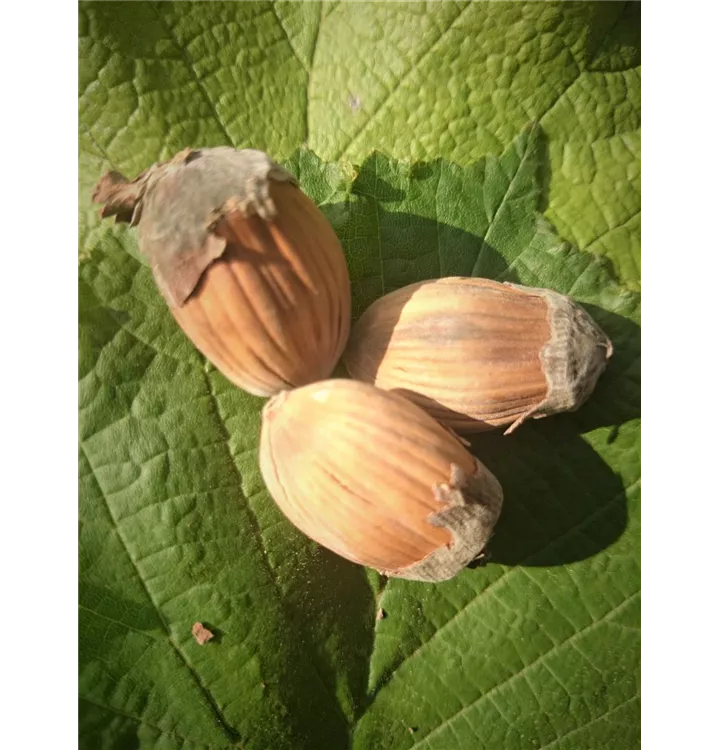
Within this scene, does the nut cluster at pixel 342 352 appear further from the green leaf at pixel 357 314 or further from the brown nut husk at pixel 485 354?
the green leaf at pixel 357 314

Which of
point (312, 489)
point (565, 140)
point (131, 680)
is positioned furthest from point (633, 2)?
point (131, 680)

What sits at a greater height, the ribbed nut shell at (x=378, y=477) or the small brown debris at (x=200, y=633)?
the ribbed nut shell at (x=378, y=477)

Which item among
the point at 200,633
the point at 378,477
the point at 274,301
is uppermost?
the point at 274,301

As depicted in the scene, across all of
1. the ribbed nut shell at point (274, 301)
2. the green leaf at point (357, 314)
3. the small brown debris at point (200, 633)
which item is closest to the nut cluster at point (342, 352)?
the ribbed nut shell at point (274, 301)

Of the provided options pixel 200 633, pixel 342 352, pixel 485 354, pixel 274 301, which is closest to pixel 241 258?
pixel 274 301

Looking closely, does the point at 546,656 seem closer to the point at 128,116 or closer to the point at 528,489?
the point at 528,489

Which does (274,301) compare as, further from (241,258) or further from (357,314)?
(357,314)
